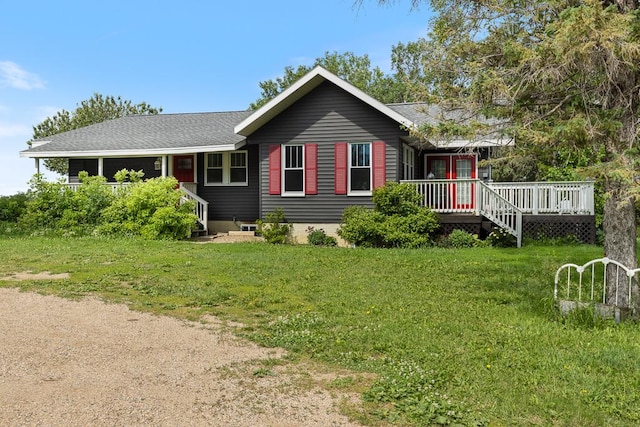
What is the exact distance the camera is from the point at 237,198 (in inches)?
741

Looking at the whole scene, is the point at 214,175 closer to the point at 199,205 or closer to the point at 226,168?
the point at 226,168

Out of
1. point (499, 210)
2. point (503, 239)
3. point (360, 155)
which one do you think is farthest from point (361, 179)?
point (503, 239)

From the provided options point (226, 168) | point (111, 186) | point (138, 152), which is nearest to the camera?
point (111, 186)

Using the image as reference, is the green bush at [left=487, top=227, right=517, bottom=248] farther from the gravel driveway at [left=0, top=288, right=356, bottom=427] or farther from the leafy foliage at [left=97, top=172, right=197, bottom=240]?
the gravel driveway at [left=0, top=288, right=356, bottom=427]

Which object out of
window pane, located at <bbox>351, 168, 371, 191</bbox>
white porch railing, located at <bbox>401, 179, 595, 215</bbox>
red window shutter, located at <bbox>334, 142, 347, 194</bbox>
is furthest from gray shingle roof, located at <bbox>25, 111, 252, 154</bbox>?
white porch railing, located at <bbox>401, 179, 595, 215</bbox>

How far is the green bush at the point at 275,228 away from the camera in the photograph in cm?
1609

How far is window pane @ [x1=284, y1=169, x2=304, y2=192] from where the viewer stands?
55.5 ft

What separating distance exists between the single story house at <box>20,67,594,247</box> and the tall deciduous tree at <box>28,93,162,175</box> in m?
27.4

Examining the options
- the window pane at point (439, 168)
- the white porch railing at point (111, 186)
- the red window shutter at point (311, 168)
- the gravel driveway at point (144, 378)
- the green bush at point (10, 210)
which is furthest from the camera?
the green bush at point (10, 210)

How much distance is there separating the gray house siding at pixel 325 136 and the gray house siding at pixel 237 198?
60.3 inches

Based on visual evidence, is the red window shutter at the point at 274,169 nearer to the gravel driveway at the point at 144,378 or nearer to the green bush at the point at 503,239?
the green bush at the point at 503,239

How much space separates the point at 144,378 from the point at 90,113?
155 feet

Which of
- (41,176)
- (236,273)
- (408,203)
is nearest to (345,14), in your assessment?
(236,273)

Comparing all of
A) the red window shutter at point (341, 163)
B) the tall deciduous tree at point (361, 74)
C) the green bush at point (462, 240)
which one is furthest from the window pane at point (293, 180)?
the tall deciduous tree at point (361, 74)
